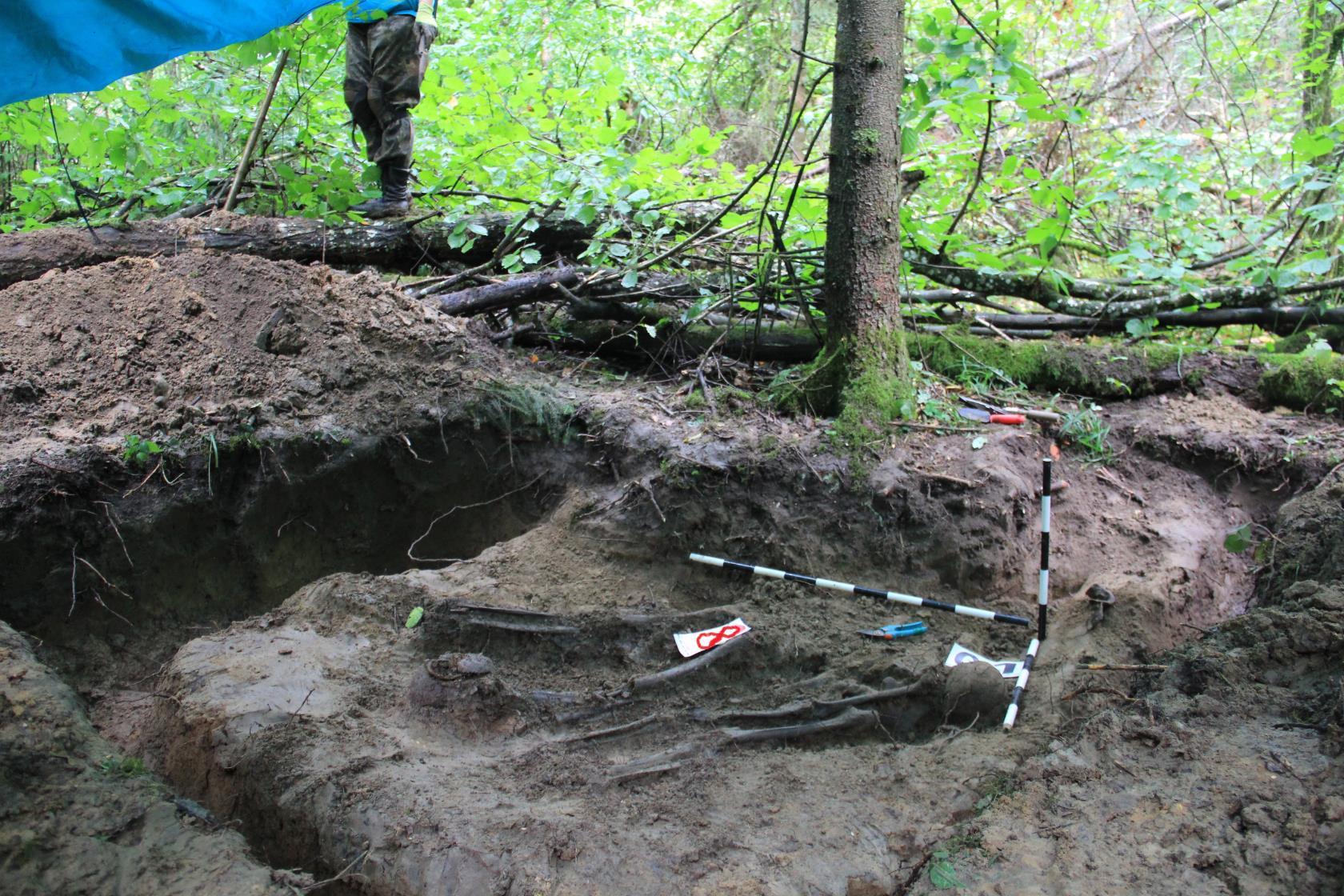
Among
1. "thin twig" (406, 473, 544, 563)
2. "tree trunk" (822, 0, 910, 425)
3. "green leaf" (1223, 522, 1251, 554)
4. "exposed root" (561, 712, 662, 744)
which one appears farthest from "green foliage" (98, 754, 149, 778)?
"green leaf" (1223, 522, 1251, 554)

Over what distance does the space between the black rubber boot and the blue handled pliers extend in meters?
4.41

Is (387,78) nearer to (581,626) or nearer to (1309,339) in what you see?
(581,626)

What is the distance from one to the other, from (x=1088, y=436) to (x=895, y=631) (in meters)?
1.88

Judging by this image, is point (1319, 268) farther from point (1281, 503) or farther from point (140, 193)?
point (140, 193)

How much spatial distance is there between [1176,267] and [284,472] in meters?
5.11

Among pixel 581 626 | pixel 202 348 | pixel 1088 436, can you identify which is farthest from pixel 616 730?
pixel 1088 436

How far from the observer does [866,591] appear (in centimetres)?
419

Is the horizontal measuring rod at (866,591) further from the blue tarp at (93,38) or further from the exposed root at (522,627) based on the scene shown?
the blue tarp at (93,38)

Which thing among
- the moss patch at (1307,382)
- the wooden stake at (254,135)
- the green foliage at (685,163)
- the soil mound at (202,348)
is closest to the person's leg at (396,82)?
→ the green foliage at (685,163)

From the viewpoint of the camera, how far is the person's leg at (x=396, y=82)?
5773 mm

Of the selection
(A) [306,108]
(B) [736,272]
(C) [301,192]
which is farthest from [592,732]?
(A) [306,108]

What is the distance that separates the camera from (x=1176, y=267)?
5105mm

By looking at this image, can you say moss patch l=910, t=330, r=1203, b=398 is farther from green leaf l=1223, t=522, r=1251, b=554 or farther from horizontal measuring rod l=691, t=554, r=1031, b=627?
horizontal measuring rod l=691, t=554, r=1031, b=627

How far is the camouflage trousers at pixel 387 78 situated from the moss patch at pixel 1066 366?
3.82 metres
